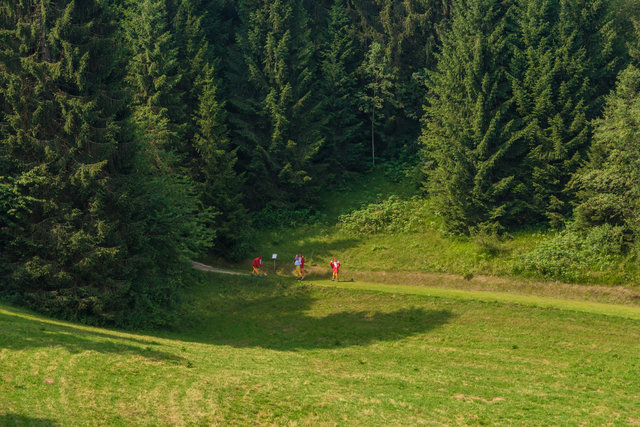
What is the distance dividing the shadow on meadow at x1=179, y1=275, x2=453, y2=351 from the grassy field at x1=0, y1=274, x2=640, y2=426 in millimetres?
132

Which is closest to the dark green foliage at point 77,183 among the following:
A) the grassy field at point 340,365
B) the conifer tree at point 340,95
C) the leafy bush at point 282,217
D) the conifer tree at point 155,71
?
the grassy field at point 340,365

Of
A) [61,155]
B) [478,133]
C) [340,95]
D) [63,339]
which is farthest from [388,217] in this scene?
[63,339]

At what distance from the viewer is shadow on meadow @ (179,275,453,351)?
27.9m

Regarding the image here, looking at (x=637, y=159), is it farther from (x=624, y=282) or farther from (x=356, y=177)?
(x=356, y=177)

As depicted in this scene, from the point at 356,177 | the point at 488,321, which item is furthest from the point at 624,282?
the point at 356,177

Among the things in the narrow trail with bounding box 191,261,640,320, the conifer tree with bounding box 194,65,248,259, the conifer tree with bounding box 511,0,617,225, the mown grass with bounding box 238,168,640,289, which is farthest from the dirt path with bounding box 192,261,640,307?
the conifer tree with bounding box 511,0,617,225

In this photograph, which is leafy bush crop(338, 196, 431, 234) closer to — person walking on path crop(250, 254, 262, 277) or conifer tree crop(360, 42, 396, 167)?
conifer tree crop(360, 42, 396, 167)

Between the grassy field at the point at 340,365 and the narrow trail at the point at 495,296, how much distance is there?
28cm

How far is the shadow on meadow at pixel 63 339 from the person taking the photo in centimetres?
1853

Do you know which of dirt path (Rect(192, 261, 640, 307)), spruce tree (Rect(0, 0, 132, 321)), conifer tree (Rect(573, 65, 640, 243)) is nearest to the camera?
spruce tree (Rect(0, 0, 132, 321))

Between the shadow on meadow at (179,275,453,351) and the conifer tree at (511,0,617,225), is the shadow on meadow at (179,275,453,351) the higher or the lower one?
the lower one

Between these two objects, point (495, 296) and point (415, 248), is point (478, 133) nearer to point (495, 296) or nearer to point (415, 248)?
point (415, 248)

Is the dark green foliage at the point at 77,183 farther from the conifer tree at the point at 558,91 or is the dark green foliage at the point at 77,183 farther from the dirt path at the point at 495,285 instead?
the conifer tree at the point at 558,91

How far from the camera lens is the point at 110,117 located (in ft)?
91.5
